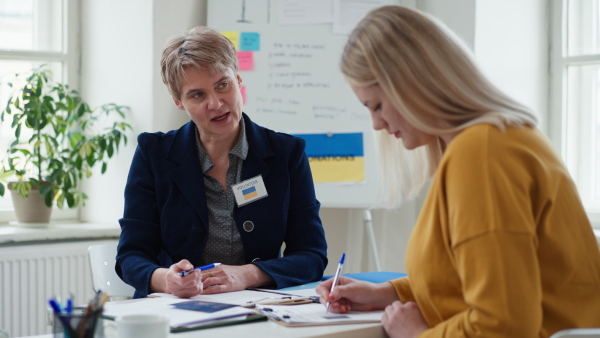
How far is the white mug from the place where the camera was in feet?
4.39

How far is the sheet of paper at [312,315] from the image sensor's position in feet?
5.29


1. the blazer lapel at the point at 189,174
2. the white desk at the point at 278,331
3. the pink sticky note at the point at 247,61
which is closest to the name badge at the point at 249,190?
the blazer lapel at the point at 189,174

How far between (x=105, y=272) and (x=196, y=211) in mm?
499

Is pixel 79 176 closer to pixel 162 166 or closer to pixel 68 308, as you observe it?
pixel 162 166

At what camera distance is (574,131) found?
3.82 metres

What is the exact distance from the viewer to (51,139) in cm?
369

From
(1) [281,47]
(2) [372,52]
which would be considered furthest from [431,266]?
(1) [281,47]

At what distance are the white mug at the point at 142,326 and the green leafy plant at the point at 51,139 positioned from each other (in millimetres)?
2428

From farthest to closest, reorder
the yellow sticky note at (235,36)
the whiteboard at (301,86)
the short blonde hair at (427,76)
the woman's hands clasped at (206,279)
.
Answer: the yellow sticky note at (235,36) → the whiteboard at (301,86) → the woman's hands clasped at (206,279) → the short blonde hair at (427,76)

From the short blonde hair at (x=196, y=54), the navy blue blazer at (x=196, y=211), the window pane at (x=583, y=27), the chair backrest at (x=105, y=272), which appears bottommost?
the chair backrest at (x=105, y=272)

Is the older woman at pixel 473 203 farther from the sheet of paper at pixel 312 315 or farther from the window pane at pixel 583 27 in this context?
the window pane at pixel 583 27

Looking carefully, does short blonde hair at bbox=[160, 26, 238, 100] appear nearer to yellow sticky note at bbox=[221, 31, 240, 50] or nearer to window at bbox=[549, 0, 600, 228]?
yellow sticky note at bbox=[221, 31, 240, 50]

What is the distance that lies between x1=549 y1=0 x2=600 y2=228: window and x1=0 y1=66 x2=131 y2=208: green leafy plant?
2.28 metres

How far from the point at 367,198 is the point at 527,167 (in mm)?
2179
